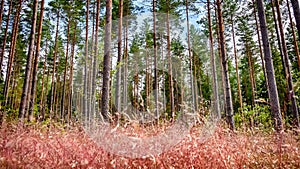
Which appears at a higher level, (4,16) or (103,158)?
(4,16)

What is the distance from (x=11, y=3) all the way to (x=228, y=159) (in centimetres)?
1831

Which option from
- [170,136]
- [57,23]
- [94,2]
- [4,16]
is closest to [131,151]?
[170,136]

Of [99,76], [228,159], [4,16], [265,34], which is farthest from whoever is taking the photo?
[4,16]

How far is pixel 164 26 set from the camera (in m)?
20.7

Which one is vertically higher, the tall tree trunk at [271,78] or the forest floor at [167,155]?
the tall tree trunk at [271,78]

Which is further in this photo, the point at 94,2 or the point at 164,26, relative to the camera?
the point at 164,26

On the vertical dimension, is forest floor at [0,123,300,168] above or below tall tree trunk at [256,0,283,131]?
below

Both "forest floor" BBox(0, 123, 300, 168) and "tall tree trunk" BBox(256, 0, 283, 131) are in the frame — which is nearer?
"forest floor" BBox(0, 123, 300, 168)

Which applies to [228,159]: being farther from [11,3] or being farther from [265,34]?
[11,3]

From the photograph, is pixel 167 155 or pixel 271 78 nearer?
pixel 167 155

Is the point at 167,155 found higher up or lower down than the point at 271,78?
lower down

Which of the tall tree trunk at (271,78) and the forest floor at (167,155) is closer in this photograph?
the forest floor at (167,155)

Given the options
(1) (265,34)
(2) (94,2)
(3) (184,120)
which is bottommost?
(3) (184,120)

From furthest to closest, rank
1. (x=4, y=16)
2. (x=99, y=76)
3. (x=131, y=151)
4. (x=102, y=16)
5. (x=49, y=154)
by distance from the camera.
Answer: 1. (x=102, y=16)
2. (x=4, y=16)
3. (x=99, y=76)
4. (x=49, y=154)
5. (x=131, y=151)
